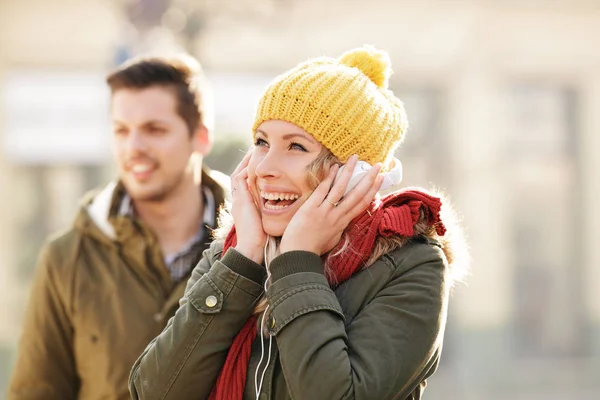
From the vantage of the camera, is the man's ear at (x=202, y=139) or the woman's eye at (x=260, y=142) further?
the man's ear at (x=202, y=139)

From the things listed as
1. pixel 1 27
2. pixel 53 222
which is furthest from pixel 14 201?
pixel 1 27

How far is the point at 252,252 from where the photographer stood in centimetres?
261

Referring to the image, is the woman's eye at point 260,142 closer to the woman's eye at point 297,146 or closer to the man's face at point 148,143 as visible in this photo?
the woman's eye at point 297,146

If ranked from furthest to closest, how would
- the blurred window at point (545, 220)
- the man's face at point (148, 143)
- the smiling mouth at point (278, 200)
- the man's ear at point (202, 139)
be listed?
1. the blurred window at point (545, 220)
2. the man's ear at point (202, 139)
3. the man's face at point (148, 143)
4. the smiling mouth at point (278, 200)

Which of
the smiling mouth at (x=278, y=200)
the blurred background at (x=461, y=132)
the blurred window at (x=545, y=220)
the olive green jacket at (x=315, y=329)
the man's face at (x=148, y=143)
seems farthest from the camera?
the blurred window at (x=545, y=220)

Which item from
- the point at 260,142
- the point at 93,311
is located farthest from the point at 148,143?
the point at 260,142

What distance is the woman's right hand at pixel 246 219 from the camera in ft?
8.59

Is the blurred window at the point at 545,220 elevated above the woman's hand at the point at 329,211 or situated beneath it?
situated beneath

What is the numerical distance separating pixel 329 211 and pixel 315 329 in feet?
1.15

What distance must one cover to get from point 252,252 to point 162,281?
1.14 m

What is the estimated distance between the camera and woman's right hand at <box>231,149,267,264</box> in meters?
2.62

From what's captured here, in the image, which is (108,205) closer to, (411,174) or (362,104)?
(362,104)

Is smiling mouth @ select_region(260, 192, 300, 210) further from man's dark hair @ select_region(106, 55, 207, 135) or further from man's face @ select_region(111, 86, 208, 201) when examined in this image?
man's dark hair @ select_region(106, 55, 207, 135)

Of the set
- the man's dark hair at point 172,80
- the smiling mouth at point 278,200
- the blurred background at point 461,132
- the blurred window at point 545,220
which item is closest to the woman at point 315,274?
the smiling mouth at point 278,200
